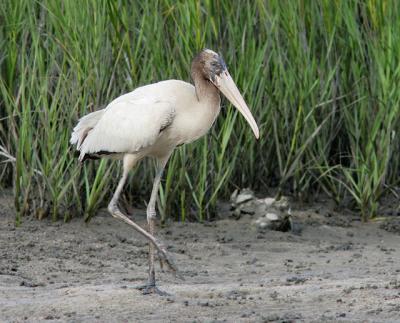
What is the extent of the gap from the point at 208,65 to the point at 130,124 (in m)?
0.50

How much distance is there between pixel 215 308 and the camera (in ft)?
17.5

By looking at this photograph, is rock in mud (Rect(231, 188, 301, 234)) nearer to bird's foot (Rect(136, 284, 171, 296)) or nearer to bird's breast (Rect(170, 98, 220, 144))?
bird's breast (Rect(170, 98, 220, 144))

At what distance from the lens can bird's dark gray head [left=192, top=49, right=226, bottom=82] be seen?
6.05 meters

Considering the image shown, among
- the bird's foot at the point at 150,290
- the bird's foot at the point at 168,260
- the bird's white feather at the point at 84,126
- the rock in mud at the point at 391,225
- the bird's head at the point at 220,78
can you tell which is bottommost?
the rock in mud at the point at 391,225

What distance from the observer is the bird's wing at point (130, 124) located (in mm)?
5883

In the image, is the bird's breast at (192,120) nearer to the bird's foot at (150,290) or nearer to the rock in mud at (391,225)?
the bird's foot at (150,290)

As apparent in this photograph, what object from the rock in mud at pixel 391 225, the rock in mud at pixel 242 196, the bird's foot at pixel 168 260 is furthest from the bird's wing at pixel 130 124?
the rock in mud at pixel 391 225

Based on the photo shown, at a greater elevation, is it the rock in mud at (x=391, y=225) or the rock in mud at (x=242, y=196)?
the rock in mud at (x=242, y=196)

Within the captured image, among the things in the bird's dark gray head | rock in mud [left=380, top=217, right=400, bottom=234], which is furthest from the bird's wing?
rock in mud [left=380, top=217, right=400, bottom=234]

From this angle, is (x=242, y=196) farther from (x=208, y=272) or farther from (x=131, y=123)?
(x=131, y=123)

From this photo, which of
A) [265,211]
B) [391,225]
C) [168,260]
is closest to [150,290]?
[168,260]

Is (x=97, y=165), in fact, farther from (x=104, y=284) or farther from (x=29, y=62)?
(x=104, y=284)

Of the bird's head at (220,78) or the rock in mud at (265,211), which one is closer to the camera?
the bird's head at (220,78)

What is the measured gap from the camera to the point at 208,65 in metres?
6.06
